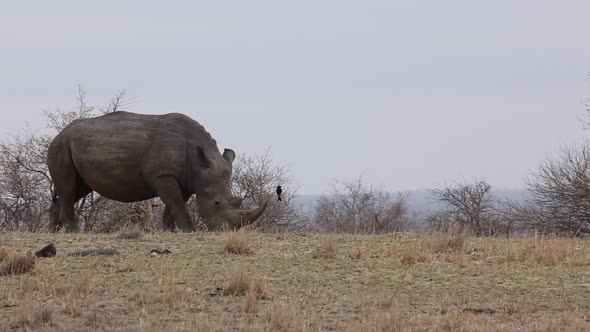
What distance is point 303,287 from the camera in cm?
1038

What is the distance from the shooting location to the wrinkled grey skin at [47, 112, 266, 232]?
18.2 meters

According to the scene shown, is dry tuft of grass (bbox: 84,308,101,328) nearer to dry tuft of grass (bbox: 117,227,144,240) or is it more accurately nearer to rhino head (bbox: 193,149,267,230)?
dry tuft of grass (bbox: 117,227,144,240)

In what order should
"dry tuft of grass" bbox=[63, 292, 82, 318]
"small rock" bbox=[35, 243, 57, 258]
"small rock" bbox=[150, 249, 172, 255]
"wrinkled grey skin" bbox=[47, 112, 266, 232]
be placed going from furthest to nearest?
"wrinkled grey skin" bbox=[47, 112, 266, 232] < "small rock" bbox=[150, 249, 172, 255] < "small rock" bbox=[35, 243, 57, 258] < "dry tuft of grass" bbox=[63, 292, 82, 318]

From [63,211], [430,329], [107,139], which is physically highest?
[107,139]

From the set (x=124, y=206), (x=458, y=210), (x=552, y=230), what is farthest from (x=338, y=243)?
(x=458, y=210)

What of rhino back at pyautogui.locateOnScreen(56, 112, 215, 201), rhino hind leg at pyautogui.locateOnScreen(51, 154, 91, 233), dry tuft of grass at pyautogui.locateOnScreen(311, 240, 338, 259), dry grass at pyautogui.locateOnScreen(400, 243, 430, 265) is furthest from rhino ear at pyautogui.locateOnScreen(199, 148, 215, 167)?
dry grass at pyautogui.locateOnScreen(400, 243, 430, 265)

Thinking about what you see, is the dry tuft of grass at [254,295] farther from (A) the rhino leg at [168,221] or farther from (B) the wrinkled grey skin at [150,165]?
(A) the rhino leg at [168,221]

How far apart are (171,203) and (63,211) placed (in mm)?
2444

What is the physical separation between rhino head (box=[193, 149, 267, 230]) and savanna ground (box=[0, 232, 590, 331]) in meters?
3.80

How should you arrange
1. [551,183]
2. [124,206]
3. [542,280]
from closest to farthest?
[542,280]
[124,206]
[551,183]

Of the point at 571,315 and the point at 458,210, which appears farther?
the point at 458,210

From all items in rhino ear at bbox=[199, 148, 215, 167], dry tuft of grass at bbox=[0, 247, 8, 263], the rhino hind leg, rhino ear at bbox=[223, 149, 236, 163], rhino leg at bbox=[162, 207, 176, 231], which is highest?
rhino ear at bbox=[223, 149, 236, 163]

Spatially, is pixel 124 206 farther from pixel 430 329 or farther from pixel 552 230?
pixel 430 329

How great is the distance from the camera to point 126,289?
10203 mm
